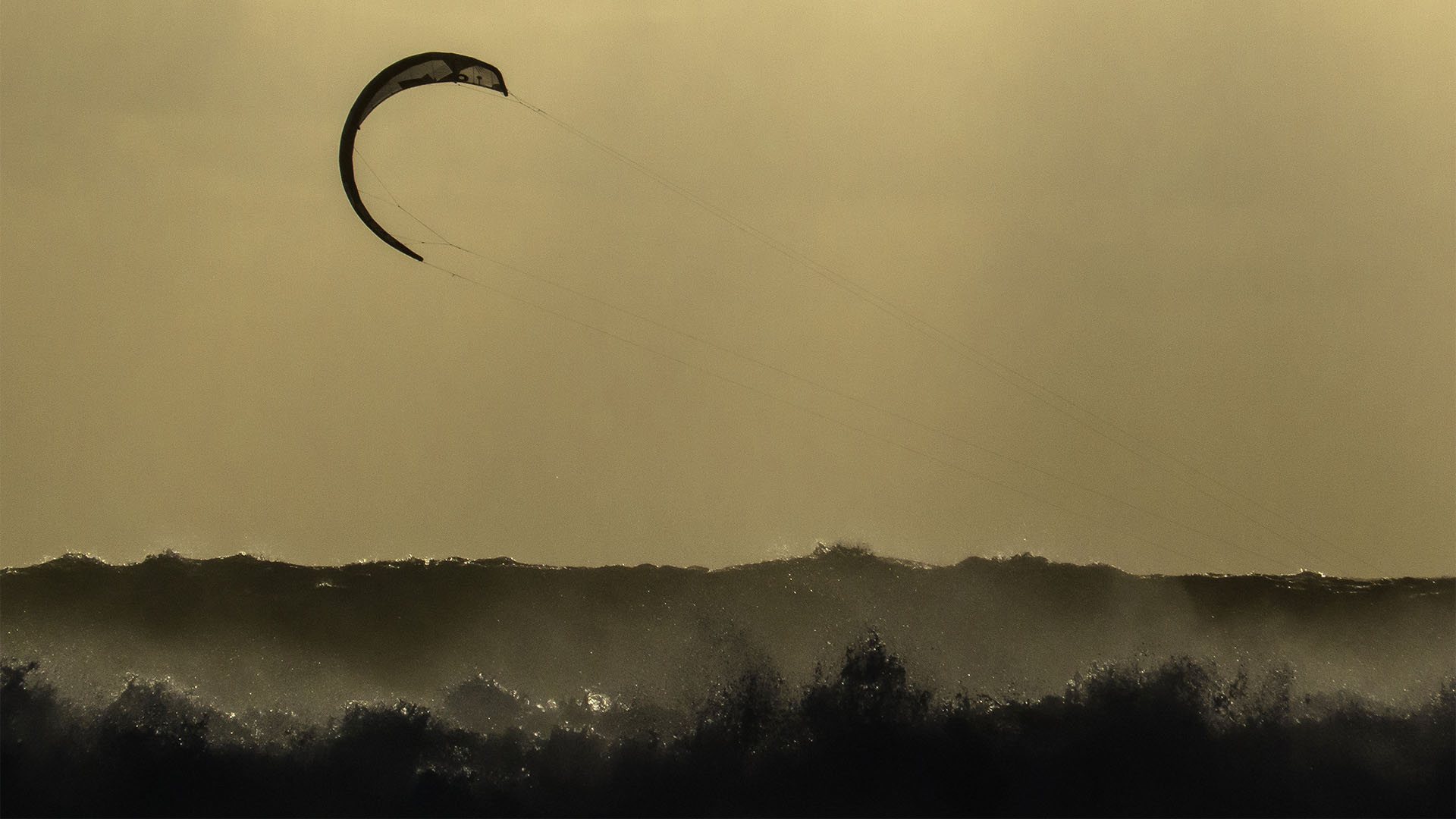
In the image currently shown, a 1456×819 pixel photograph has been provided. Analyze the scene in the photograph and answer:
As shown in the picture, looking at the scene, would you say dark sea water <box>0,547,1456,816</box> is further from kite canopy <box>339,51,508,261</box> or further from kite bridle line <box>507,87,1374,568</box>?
kite canopy <box>339,51,508,261</box>

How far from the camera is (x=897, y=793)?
2.44 meters

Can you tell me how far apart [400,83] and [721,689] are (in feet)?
6.59

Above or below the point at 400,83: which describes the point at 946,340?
below

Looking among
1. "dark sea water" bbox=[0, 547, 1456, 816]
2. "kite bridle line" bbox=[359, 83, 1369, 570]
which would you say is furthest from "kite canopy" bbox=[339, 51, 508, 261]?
"dark sea water" bbox=[0, 547, 1456, 816]

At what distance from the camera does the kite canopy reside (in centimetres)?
251

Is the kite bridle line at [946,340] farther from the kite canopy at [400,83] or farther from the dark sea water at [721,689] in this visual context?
the dark sea water at [721,689]

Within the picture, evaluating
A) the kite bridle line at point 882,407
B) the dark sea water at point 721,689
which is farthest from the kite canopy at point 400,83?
the dark sea water at point 721,689

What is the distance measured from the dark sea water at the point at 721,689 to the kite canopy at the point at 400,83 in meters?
1.05

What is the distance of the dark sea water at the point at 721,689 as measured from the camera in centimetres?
242

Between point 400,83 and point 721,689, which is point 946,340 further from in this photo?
point 400,83

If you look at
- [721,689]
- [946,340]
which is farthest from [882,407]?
[721,689]

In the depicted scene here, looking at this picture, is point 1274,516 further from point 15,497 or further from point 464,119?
point 15,497

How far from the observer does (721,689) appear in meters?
2.47

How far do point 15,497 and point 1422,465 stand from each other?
4.19 m
